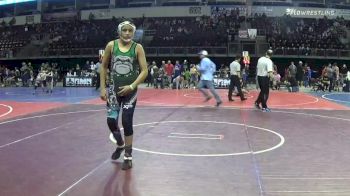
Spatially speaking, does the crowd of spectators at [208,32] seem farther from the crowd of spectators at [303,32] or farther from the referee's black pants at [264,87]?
the referee's black pants at [264,87]

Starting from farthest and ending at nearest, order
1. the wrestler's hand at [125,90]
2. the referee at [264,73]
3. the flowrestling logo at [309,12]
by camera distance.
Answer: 1. the flowrestling logo at [309,12]
2. the referee at [264,73]
3. the wrestler's hand at [125,90]

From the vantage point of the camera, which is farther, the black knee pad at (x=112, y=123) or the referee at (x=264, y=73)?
the referee at (x=264, y=73)

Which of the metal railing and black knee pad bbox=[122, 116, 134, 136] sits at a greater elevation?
the metal railing

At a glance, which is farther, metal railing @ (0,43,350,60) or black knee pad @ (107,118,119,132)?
metal railing @ (0,43,350,60)

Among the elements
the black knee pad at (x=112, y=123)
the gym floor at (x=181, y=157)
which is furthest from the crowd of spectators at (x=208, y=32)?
the black knee pad at (x=112, y=123)

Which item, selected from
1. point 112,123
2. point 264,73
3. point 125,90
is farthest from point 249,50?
point 125,90

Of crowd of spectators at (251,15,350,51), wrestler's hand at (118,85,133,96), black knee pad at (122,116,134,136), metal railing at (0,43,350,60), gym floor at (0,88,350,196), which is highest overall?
crowd of spectators at (251,15,350,51)

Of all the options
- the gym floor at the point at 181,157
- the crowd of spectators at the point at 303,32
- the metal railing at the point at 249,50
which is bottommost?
the gym floor at the point at 181,157

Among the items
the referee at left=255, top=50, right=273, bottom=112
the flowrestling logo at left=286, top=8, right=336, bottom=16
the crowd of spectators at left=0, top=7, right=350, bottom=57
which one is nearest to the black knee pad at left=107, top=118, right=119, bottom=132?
the referee at left=255, top=50, right=273, bottom=112

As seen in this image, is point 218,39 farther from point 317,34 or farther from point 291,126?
point 291,126

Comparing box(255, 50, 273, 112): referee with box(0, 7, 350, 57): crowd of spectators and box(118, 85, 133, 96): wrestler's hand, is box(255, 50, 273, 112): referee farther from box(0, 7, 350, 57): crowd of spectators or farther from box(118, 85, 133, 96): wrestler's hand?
box(0, 7, 350, 57): crowd of spectators

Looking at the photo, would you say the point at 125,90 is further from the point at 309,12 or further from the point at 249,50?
the point at 309,12

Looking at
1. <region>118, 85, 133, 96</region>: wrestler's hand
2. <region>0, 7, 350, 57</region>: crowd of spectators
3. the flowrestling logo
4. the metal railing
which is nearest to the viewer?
<region>118, 85, 133, 96</region>: wrestler's hand

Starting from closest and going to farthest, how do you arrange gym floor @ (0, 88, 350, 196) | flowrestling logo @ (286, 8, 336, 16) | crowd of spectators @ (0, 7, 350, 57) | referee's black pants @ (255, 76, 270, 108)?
gym floor @ (0, 88, 350, 196), referee's black pants @ (255, 76, 270, 108), crowd of spectators @ (0, 7, 350, 57), flowrestling logo @ (286, 8, 336, 16)
